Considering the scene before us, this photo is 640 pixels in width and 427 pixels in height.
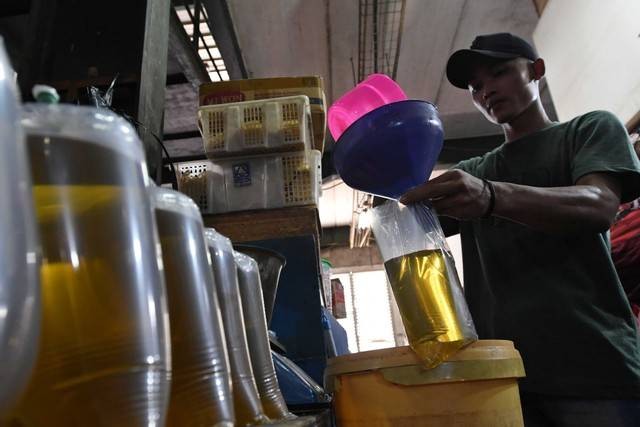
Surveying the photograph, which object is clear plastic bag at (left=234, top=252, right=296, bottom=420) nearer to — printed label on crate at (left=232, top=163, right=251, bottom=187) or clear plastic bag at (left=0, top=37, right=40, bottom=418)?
clear plastic bag at (left=0, top=37, right=40, bottom=418)

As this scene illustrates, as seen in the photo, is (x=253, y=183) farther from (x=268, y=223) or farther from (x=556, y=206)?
(x=556, y=206)

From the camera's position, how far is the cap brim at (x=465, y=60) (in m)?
1.49

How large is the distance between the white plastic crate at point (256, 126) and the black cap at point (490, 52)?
0.69 metres

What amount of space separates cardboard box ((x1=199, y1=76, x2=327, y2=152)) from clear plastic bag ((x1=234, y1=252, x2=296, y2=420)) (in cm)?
154

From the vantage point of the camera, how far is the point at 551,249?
1.30 m

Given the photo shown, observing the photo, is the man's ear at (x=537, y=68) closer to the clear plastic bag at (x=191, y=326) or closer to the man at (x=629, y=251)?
the man at (x=629, y=251)

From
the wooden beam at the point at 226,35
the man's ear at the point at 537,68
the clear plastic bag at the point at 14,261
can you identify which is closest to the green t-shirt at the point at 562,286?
the man's ear at the point at 537,68

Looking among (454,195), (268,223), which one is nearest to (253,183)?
(268,223)

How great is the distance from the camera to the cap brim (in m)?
1.49

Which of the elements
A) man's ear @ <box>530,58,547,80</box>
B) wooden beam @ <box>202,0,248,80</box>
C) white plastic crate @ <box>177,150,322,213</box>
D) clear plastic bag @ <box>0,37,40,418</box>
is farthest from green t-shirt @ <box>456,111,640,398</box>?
wooden beam @ <box>202,0,248,80</box>

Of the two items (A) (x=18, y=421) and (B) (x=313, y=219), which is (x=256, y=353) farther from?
(B) (x=313, y=219)

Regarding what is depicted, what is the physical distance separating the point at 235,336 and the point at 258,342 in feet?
0.41

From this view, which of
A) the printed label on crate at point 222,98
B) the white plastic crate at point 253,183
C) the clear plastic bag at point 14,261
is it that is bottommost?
the clear plastic bag at point 14,261

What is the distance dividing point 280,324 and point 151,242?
1.27 meters
